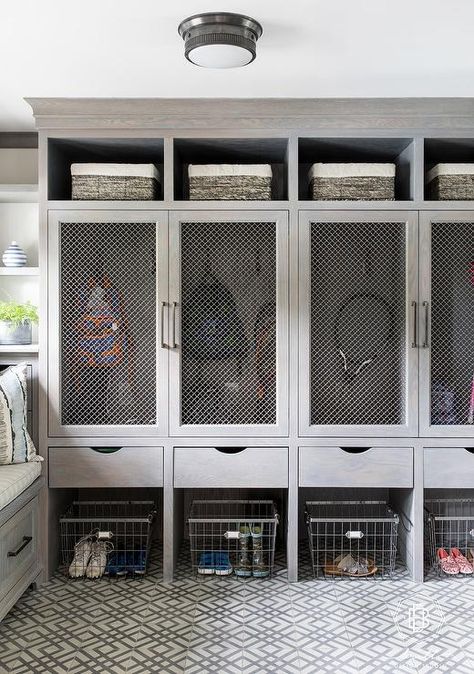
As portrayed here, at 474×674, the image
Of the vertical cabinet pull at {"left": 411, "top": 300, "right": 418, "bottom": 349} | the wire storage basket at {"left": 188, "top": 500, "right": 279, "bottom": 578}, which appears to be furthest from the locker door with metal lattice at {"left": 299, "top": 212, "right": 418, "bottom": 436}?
the wire storage basket at {"left": 188, "top": 500, "right": 279, "bottom": 578}

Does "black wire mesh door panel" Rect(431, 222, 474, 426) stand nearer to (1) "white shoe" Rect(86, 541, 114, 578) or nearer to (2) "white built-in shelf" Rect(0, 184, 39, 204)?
(1) "white shoe" Rect(86, 541, 114, 578)

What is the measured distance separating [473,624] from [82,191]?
109 inches

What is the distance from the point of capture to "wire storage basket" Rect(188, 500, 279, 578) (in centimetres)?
333

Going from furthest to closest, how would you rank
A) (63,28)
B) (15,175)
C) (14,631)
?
(15,175), (14,631), (63,28)

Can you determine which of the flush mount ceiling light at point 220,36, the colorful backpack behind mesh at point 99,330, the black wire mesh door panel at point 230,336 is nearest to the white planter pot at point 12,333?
the colorful backpack behind mesh at point 99,330

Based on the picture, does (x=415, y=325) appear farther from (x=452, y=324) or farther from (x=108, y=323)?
(x=108, y=323)

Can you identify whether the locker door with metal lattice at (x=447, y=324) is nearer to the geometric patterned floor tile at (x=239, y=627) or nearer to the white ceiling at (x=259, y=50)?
the white ceiling at (x=259, y=50)

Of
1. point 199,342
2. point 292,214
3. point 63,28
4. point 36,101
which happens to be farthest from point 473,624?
point 36,101

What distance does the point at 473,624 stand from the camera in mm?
2775

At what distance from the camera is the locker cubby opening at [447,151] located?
3.27 meters

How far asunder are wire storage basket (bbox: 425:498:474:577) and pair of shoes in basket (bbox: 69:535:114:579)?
5.87 ft

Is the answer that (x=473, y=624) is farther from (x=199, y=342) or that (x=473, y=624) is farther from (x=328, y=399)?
(x=199, y=342)

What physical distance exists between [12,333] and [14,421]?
0.60 m

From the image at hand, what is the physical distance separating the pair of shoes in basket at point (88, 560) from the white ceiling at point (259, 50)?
7.62 ft
